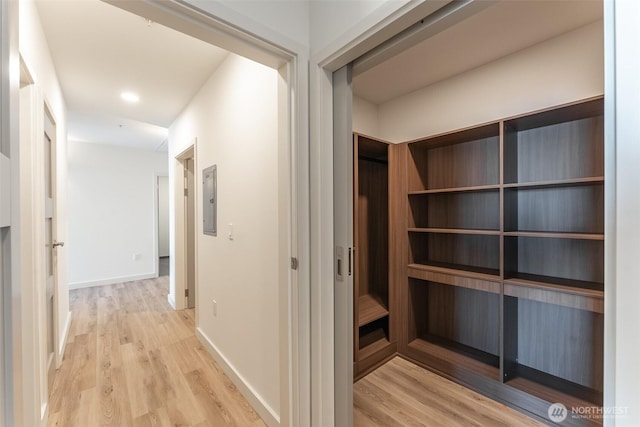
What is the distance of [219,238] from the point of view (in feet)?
7.56

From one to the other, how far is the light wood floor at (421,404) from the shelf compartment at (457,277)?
0.75m

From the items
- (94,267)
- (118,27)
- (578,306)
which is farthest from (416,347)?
(94,267)

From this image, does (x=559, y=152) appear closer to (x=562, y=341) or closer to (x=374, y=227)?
(x=562, y=341)

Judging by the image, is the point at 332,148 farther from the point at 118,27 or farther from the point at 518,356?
the point at 518,356

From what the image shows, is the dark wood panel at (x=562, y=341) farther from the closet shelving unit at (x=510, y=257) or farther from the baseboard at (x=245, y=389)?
the baseboard at (x=245, y=389)

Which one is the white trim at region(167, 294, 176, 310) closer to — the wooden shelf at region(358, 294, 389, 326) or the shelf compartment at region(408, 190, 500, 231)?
the wooden shelf at region(358, 294, 389, 326)

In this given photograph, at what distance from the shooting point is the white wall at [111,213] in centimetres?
457

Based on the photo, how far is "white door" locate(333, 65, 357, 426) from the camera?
125 centimetres

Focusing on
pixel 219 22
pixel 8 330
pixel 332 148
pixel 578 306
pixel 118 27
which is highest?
pixel 118 27

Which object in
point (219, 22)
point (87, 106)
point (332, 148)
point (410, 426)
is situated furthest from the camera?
point (87, 106)

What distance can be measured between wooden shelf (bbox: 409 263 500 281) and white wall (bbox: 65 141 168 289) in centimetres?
508

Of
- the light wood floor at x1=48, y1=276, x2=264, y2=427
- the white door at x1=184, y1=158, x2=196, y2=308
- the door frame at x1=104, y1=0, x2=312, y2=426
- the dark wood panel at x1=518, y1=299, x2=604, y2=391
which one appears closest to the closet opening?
the dark wood panel at x1=518, y1=299, x2=604, y2=391

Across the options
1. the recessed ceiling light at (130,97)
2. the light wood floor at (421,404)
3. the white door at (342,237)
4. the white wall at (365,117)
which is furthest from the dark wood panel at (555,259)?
the recessed ceiling light at (130,97)

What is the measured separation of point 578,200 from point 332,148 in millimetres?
1731
